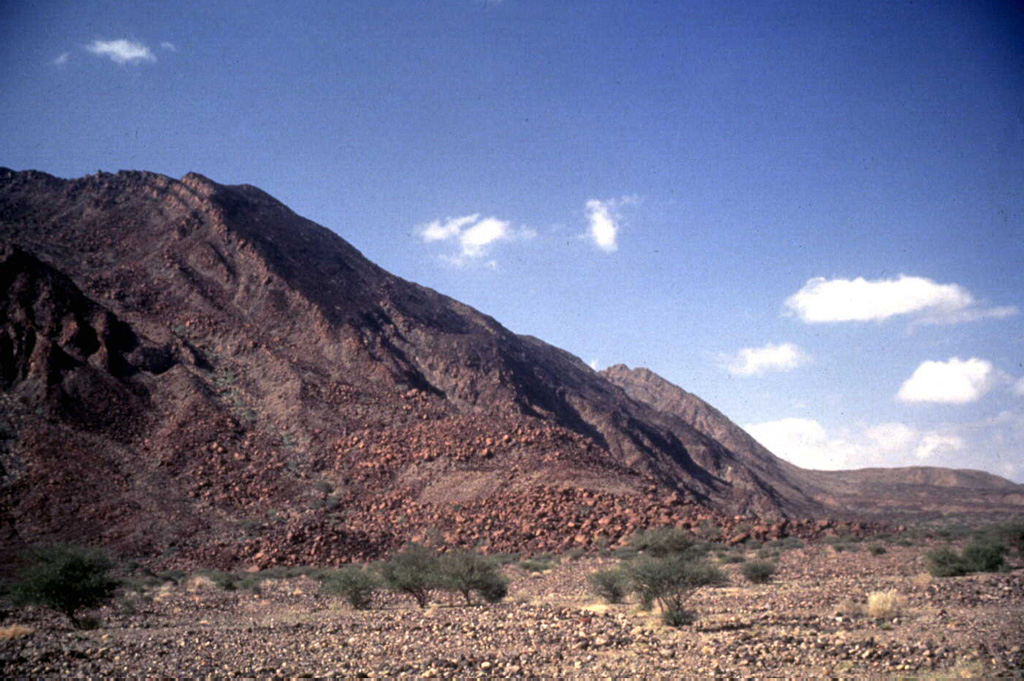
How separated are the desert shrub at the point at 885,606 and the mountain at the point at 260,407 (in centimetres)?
2095

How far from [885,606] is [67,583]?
21276 mm

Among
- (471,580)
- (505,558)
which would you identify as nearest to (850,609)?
(471,580)

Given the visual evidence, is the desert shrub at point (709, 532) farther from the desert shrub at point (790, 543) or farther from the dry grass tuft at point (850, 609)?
the dry grass tuft at point (850, 609)

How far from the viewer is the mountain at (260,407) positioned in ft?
122

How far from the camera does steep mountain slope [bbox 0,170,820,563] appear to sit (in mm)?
37531

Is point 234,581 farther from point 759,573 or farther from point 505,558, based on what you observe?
point 759,573

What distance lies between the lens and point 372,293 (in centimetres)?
7500

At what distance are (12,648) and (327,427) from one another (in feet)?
122

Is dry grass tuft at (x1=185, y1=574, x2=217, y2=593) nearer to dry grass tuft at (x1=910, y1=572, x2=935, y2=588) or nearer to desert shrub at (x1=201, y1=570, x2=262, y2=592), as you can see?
desert shrub at (x1=201, y1=570, x2=262, y2=592)

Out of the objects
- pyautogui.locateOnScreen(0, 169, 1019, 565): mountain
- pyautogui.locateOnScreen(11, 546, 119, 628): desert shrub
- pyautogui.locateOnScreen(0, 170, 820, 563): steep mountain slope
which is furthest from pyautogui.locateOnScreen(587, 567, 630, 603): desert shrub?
pyautogui.locateOnScreen(0, 169, 1019, 565): mountain

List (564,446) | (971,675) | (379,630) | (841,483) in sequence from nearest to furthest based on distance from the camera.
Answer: (971,675)
(379,630)
(564,446)
(841,483)

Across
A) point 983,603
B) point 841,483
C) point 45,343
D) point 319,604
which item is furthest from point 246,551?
point 841,483

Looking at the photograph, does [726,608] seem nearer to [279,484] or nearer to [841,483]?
[279,484]

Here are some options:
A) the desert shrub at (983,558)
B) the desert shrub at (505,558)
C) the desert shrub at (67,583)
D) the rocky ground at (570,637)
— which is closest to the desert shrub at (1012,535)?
the desert shrub at (983,558)
